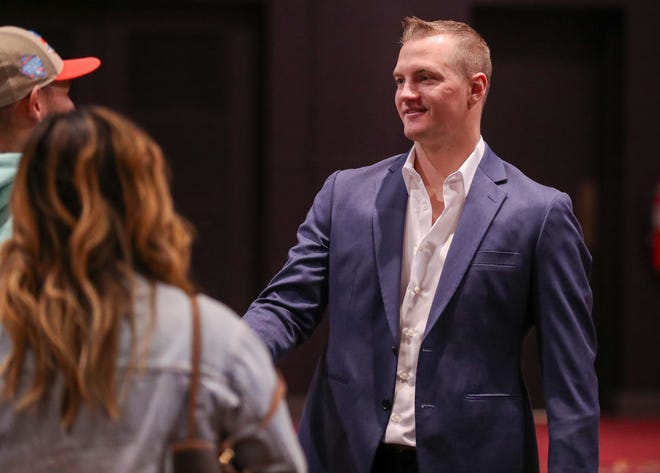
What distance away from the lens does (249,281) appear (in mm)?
6855

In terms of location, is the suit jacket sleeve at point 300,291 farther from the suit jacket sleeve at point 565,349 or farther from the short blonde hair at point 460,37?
the suit jacket sleeve at point 565,349

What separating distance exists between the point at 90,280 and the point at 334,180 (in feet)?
4.31

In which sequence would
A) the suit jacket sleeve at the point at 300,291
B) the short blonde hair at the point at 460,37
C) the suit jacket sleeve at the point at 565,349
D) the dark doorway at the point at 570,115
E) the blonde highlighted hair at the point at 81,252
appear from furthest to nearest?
the dark doorway at the point at 570,115
the short blonde hair at the point at 460,37
the suit jacket sleeve at the point at 300,291
the suit jacket sleeve at the point at 565,349
the blonde highlighted hair at the point at 81,252

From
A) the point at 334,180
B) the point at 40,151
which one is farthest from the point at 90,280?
the point at 334,180

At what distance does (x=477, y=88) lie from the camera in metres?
2.83

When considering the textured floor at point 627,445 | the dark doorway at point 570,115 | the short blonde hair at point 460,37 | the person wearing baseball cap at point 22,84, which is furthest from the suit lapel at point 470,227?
the dark doorway at point 570,115

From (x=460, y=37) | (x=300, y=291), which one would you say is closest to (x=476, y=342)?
A: (x=300, y=291)

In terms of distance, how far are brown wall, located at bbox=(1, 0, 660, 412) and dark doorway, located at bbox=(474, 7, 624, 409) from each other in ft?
0.03

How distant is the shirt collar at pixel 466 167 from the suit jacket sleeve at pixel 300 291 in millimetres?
203

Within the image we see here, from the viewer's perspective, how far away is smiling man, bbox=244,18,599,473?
259 centimetres

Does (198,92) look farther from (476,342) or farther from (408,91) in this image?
(476,342)

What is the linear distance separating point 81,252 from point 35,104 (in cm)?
112

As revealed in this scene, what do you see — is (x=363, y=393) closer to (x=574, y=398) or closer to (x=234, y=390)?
(x=574, y=398)

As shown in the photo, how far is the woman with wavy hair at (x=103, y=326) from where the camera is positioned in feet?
5.30
